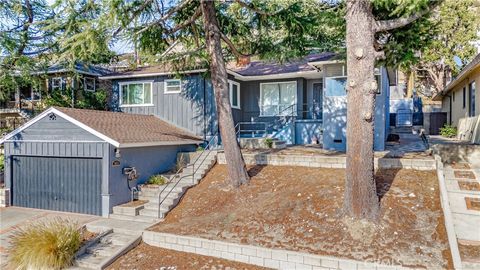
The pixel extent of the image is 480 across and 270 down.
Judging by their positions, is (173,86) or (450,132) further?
(450,132)

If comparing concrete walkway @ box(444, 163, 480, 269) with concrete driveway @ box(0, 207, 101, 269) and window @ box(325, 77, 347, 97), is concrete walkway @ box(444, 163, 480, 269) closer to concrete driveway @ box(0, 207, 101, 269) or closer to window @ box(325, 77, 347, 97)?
window @ box(325, 77, 347, 97)

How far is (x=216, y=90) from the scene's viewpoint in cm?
1027

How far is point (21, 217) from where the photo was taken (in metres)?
10.4

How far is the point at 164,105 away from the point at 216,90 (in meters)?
6.43

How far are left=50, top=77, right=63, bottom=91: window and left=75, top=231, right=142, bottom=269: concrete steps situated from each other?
46.0ft

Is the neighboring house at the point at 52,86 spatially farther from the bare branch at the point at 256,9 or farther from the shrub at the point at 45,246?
the shrub at the point at 45,246

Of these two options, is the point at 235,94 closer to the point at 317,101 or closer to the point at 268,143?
the point at 268,143

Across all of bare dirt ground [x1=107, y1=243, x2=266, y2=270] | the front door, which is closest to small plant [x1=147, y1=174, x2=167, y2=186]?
bare dirt ground [x1=107, y1=243, x2=266, y2=270]

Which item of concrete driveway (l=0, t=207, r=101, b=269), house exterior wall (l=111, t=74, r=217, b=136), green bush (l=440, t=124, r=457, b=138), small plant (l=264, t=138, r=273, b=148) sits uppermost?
house exterior wall (l=111, t=74, r=217, b=136)

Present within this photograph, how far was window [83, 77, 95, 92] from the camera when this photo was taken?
62.4 feet

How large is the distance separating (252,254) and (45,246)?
178 inches

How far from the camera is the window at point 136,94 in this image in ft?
53.5

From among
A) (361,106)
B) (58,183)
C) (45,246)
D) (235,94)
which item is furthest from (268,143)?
(45,246)

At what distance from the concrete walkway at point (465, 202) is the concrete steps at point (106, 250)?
7060 mm
